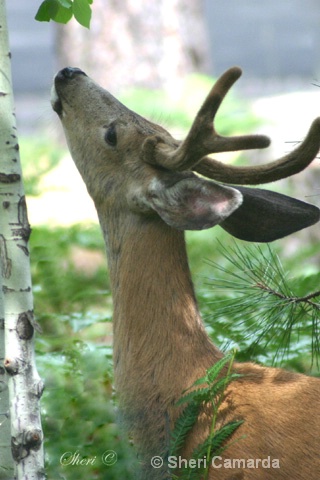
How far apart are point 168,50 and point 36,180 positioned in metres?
4.70

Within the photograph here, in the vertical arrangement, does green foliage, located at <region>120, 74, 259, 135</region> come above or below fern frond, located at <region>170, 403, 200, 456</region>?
above

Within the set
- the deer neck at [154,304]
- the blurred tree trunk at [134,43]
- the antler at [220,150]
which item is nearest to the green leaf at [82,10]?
the antler at [220,150]

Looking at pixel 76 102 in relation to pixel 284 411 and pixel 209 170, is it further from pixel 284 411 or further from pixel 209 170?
pixel 284 411

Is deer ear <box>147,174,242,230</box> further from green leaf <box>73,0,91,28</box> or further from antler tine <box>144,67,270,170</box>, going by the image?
green leaf <box>73,0,91,28</box>

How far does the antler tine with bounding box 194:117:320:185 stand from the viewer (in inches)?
136

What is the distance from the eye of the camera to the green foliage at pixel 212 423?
11.3 feet

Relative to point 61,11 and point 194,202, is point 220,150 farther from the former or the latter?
point 61,11

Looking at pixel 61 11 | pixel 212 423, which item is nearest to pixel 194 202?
pixel 212 423

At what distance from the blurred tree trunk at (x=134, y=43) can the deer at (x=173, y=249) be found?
769 centimetres

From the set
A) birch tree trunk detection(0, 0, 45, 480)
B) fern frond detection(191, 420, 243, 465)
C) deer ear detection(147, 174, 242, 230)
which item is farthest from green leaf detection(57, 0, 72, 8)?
fern frond detection(191, 420, 243, 465)

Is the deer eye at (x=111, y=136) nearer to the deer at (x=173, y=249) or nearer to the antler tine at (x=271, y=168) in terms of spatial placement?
the deer at (x=173, y=249)

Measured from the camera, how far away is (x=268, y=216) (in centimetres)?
404

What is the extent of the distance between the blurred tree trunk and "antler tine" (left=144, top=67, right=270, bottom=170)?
8.24m

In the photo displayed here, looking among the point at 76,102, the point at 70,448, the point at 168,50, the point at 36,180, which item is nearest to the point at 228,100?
the point at 168,50
